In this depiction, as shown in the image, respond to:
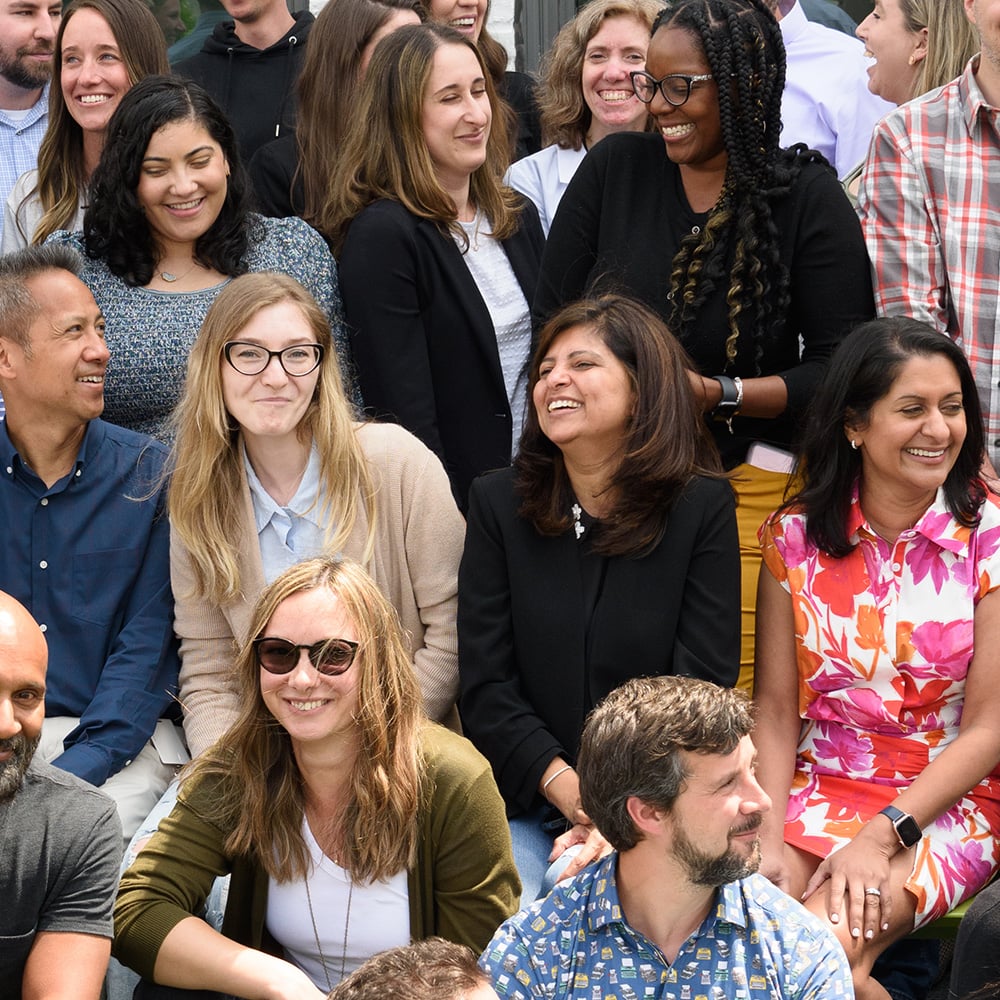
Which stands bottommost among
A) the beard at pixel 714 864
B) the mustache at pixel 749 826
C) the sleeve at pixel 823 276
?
the beard at pixel 714 864

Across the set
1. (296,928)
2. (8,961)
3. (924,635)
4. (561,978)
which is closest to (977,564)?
(924,635)

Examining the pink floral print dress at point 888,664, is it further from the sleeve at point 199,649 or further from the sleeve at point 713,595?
the sleeve at point 199,649

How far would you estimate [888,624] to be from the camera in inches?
139

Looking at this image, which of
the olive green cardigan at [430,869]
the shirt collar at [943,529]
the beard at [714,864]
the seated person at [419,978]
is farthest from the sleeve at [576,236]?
the seated person at [419,978]

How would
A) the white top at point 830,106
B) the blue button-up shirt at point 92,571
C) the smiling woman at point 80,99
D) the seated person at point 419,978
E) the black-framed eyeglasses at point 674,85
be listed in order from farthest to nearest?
1. the white top at point 830,106
2. the smiling woman at point 80,99
3. the blue button-up shirt at point 92,571
4. the black-framed eyeglasses at point 674,85
5. the seated person at point 419,978

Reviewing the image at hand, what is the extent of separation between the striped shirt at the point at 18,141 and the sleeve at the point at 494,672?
2.14 m

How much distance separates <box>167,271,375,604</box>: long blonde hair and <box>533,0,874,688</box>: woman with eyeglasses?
695 millimetres

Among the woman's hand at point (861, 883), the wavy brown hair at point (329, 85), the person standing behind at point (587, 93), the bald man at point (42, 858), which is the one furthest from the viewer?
the person standing behind at point (587, 93)

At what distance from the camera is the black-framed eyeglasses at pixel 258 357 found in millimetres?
3723

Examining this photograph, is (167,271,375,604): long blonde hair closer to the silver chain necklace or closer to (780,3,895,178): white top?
the silver chain necklace

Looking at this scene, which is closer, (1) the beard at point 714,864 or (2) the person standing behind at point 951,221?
(1) the beard at point 714,864

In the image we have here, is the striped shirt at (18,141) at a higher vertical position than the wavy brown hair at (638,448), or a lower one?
higher

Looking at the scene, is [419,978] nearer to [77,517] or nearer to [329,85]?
[77,517]

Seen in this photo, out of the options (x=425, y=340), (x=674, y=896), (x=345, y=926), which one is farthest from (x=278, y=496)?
(x=674, y=896)
